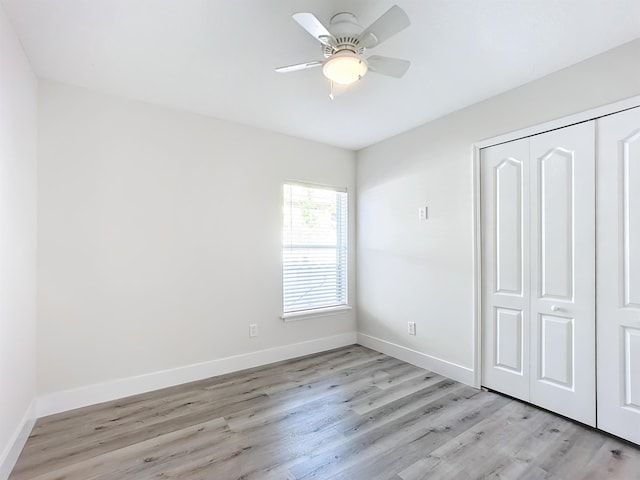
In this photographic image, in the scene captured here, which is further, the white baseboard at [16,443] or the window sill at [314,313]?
the window sill at [314,313]

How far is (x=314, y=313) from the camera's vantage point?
369 cm

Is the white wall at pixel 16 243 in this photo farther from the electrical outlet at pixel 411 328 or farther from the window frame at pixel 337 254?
the electrical outlet at pixel 411 328

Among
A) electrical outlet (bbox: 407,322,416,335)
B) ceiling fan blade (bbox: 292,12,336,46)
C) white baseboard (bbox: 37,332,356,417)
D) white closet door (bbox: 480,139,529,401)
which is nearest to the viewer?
ceiling fan blade (bbox: 292,12,336,46)

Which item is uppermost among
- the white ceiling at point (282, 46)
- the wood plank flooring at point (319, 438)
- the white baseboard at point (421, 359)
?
the white ceiling at point (282, 46)

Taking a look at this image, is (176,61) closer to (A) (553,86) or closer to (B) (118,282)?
(B) (118,282)

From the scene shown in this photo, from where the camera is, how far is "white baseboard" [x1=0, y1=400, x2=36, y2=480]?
173cm

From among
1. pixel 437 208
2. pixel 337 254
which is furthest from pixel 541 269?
pixel 337 254

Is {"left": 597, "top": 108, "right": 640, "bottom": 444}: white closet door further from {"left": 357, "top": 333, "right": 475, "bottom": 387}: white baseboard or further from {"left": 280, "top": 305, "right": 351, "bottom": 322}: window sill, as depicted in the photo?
{"left": 280, "top": 305, "right": 351, "bottom": 322}: window sill

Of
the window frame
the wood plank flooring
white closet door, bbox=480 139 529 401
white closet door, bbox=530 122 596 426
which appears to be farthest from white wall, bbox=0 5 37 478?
white closet door, bbox=530 122 596 426

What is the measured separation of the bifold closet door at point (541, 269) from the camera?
7.21 ft

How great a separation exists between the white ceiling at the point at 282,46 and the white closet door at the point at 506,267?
24.8 inches

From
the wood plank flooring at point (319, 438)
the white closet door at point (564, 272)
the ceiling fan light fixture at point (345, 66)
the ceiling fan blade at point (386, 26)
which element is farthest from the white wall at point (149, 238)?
the white closet door at point (564, 272)

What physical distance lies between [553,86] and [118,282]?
3672 mm

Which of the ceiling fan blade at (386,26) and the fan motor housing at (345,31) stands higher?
the fan motor housing at (345,31)
